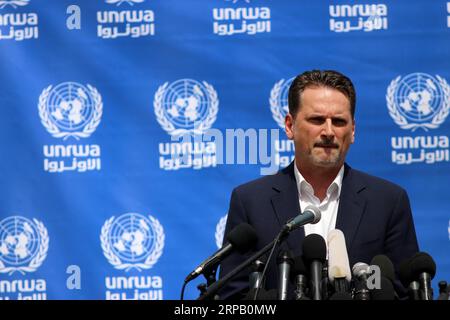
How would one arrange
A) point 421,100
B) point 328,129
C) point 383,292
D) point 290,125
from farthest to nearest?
point 421,100
point 290,125
point 328,129
point 383,292

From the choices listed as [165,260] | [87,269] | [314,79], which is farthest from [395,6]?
[87,269]

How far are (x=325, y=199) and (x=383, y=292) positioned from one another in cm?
87

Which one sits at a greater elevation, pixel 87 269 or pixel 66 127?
pixel 66 127

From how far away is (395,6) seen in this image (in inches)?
163

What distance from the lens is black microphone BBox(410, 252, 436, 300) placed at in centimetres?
219

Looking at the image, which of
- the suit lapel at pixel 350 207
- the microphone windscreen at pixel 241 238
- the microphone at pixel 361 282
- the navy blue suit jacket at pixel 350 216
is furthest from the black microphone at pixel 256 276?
the suit lapel at pixel 350 207

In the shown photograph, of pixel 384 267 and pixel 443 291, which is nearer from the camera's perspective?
pixel 443 291

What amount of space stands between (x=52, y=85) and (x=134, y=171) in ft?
2.07

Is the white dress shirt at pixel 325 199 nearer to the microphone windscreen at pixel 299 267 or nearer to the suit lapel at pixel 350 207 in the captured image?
the suit lapel at pixel 350 207

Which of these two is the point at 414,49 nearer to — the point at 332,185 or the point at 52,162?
the point at 332,185

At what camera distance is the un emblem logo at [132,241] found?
165 inches

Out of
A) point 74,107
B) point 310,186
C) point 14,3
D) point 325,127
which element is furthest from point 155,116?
point 325,127

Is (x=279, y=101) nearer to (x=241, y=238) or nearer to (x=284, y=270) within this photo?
(x=241, y=238)

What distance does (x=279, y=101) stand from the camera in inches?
164
